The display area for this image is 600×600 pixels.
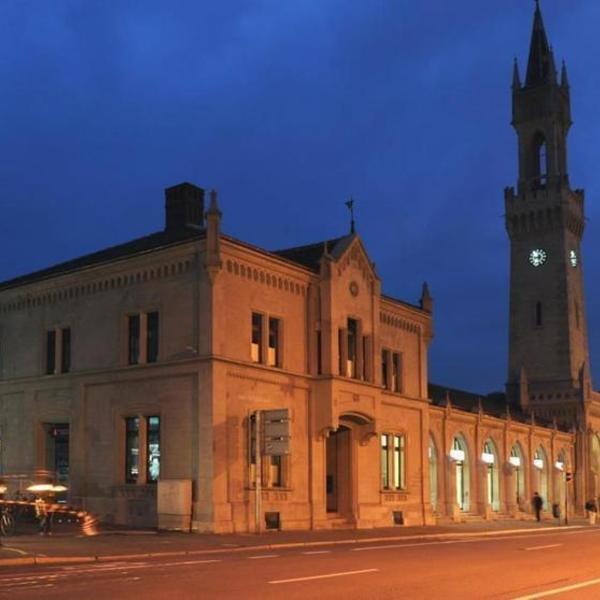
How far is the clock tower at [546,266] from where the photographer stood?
7862 centimetres

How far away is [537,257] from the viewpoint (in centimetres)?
8194

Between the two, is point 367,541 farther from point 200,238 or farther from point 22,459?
point 22,459

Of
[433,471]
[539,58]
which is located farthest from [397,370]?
[539,58]

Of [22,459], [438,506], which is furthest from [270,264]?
[438,506]

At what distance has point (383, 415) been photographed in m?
42.2

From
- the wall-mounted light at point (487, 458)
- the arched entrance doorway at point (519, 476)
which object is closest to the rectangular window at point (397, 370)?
the wall-mounted light at point (487, 458)

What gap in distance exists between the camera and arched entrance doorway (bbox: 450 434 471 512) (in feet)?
178

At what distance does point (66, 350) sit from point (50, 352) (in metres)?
1.03

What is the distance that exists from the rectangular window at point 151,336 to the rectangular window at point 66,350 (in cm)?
441

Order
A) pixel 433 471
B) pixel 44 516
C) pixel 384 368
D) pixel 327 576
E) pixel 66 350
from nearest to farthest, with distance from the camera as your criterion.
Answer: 1. pixel 327 576
2. pixel 44 516
3. pixel 66 350
4. pixel 384 368
5. pixel 433 471

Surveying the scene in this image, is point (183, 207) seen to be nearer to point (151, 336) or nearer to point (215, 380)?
point (151, 336)

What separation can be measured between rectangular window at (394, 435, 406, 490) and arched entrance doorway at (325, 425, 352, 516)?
14.3 feet

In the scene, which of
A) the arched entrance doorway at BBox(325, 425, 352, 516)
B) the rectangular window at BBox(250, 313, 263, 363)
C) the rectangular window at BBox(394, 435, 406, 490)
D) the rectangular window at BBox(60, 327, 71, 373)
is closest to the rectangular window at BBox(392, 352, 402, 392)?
the rectangular window at BBox(394, 435, 406, 490)

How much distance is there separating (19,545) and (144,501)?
1028 centimetres
